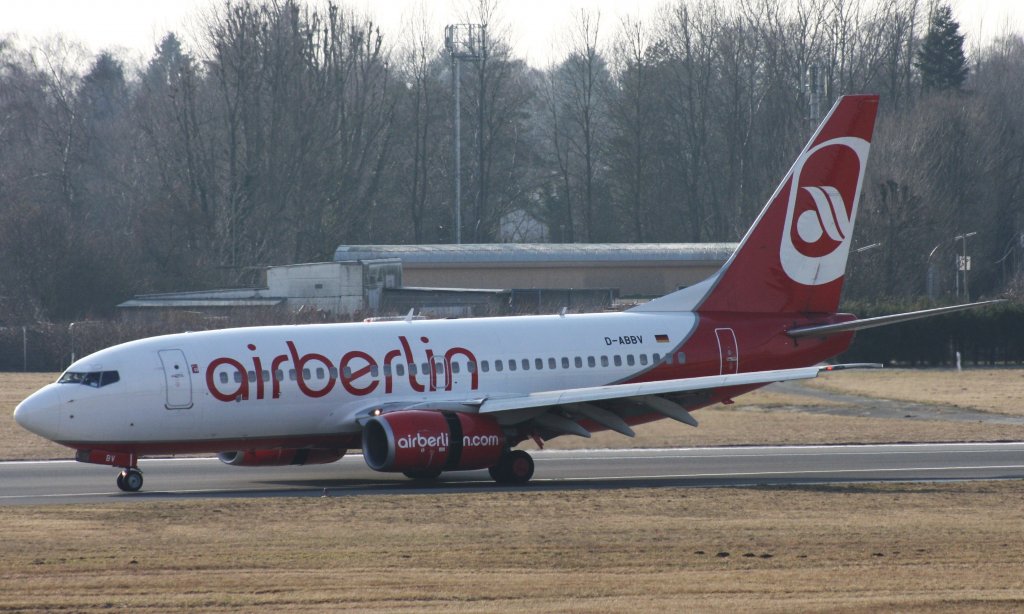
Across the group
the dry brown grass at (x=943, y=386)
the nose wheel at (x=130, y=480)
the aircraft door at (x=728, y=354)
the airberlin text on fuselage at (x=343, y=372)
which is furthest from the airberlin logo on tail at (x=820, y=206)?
the nose wheel at (x=130, y=480)

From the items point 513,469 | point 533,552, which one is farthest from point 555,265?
point 533,552

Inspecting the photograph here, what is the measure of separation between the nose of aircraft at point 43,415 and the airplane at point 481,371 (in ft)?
0.09

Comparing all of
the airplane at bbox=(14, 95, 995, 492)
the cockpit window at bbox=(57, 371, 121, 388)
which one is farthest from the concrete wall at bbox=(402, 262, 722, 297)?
the cockpit window at bbox=(57, 371, 121, 388)

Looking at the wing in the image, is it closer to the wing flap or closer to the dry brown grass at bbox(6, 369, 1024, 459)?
the wing flap

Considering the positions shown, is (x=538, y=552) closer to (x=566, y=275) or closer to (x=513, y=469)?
(x=513, y=469)

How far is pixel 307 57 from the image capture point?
312ft

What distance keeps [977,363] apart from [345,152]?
1791 inches

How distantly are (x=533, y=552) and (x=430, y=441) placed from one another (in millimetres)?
8822

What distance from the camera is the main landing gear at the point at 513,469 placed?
95.7 ft

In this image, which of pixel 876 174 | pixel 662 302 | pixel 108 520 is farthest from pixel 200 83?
pixel 108 520

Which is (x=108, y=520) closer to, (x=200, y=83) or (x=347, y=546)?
(x=347, y=546)

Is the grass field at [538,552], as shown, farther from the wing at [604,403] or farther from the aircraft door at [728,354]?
the aircraft door at [728,354]

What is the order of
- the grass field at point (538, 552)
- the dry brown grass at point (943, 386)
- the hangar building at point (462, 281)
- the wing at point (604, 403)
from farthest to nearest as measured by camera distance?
the hangar building at point (462, 281) → the dry brown grass at point (943, 386) → the wing at point (604, 403) → the grass field at point (538, 552)

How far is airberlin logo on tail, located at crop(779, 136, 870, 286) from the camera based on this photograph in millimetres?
33781
